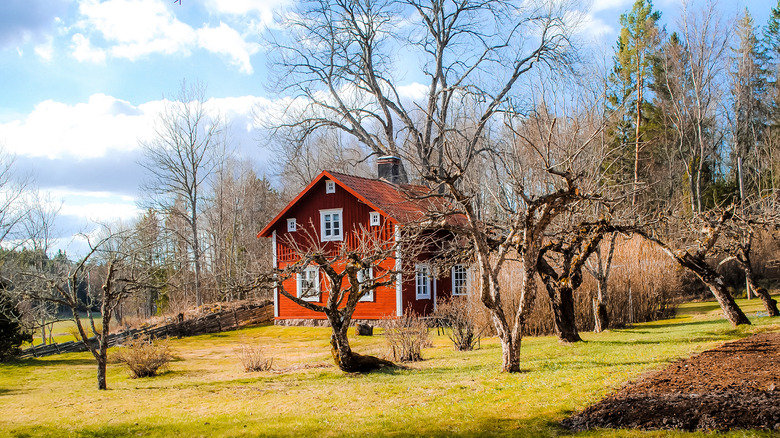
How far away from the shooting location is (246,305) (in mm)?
28719

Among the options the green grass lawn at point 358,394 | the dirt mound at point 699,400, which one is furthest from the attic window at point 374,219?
the dirt mound at point 699,400

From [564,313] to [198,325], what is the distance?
17.3 meters

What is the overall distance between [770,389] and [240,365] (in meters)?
12.4

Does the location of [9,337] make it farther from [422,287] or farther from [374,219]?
[422,287]

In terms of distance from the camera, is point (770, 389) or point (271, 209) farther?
point (271, 209)

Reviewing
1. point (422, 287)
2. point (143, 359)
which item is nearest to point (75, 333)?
point (143, 359)

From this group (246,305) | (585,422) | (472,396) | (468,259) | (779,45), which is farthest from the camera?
(779,45)

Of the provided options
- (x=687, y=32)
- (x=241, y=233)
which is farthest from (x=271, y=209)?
(x=687, y=32)

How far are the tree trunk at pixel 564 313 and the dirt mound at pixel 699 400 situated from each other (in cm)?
521

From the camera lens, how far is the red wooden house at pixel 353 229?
23828 mm

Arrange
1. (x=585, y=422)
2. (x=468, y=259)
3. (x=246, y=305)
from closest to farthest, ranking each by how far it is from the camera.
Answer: (x=585, y=422) → (x=468, y=259) → (x=246, y=305)

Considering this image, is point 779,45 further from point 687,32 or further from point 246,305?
point 246,305

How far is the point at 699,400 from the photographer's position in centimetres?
623

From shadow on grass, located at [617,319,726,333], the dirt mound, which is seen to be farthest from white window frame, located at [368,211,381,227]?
the dirt mound
